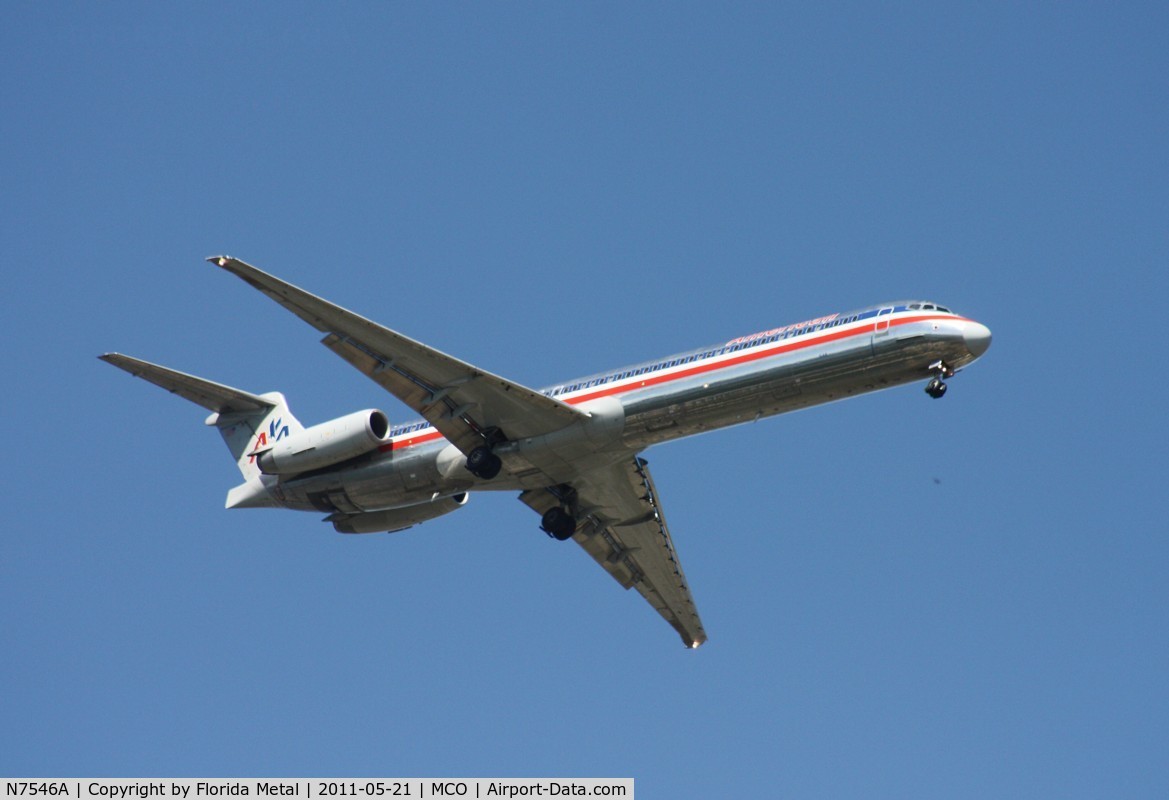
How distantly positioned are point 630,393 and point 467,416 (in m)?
3.93

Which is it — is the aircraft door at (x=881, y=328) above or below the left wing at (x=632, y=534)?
above

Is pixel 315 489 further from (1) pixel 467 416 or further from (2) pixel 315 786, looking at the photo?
(2) pixel 315 786

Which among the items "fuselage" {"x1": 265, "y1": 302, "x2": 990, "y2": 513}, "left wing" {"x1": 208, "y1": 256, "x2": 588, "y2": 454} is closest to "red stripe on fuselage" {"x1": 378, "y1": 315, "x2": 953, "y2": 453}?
"fuselage" {"x1": 265, "y1": 302, "x2": 990, "y2": 513}

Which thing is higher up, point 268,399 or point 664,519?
point 268,399

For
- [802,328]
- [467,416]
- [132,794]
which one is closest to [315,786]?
[132,794]

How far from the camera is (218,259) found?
109 ft

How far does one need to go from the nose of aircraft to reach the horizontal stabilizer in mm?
19160

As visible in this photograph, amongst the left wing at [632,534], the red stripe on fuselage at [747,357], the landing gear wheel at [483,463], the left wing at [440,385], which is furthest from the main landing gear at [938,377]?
the landing gear wheel at [483,463]

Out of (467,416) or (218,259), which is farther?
(467,416)

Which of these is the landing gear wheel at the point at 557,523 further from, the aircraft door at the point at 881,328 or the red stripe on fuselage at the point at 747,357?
the aircraft door at the point at 881,328

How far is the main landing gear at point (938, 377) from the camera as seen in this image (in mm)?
34156

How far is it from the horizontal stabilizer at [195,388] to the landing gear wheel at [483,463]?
829cm

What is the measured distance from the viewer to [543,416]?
120 feet

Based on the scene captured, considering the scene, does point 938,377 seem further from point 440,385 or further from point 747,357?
point 440,385
